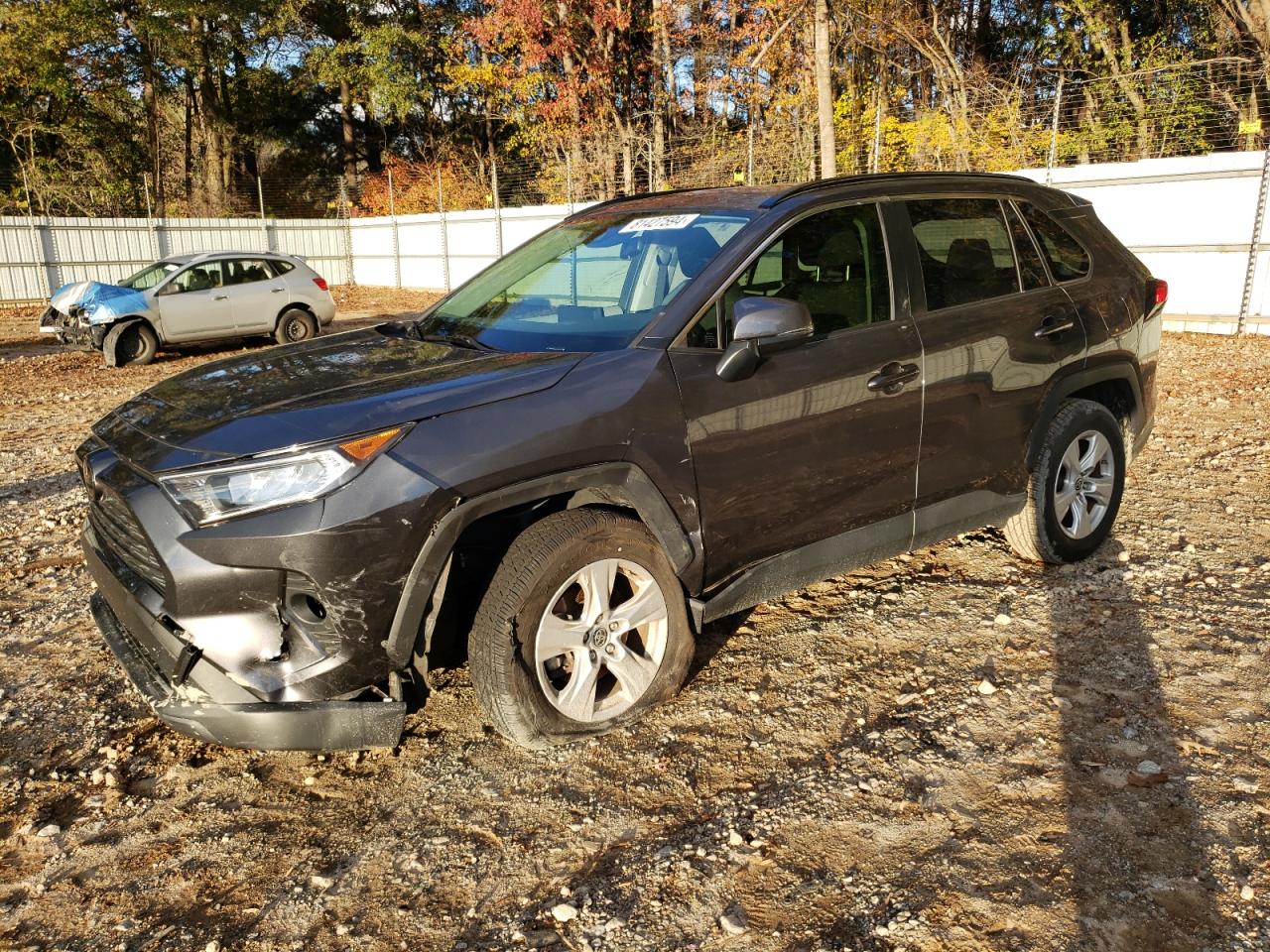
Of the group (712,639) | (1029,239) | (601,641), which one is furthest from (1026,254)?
(601,641)

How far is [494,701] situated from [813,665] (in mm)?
1399

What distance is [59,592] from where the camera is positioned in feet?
15.4

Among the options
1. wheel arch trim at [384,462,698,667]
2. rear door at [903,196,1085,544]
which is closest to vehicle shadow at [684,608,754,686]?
wheel arch trim at [384,462,698,667]

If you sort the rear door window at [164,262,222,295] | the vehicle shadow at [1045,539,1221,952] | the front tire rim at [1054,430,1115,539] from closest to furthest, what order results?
the vehicle shadow at [1045,539,1221,952] < the front tire rim at [1054,430,1115,539] < the rear door window at [164,262,222,295]

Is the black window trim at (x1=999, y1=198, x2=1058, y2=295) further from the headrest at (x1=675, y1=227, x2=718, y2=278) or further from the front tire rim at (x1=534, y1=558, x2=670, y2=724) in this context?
the front tire rim at (x1=534, y1=558, x2=670, y2=724)

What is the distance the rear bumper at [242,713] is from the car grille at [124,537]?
0.31ft

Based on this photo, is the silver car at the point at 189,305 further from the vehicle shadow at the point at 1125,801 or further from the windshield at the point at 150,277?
the vehicle shadow at the point at 1125,801

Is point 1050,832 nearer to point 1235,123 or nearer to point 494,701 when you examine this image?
point 494,701

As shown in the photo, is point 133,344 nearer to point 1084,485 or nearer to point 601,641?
point 601,641

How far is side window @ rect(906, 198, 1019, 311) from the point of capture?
397 cm

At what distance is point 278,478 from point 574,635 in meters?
1.03

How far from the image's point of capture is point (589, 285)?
12.5ft

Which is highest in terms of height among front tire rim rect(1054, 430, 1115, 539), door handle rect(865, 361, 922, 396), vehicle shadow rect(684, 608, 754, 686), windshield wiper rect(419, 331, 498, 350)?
windshield wiper rect(419, 331, 498, 350)

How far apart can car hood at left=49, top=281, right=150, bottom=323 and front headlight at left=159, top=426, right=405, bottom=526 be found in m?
11.8
